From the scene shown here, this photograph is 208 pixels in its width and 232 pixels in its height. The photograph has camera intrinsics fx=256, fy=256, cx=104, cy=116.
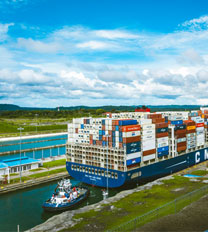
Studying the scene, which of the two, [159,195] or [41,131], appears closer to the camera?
[159,195]

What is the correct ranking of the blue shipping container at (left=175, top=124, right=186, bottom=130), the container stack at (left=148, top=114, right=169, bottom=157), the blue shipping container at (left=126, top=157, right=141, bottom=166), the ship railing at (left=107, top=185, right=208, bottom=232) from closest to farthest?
the ship railing at (left=107, top=185, right=208, bottom=232)
the blue shipping container at (left=126, top=157, right=141, bottom=166)
the container stack at (left=148, top=114, right=169, bottom=157)
the blue shipping container at (left=175, top=124, right=186, bottom=130)

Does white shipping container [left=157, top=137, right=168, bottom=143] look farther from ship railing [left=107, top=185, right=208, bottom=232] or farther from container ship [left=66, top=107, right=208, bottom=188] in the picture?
ship railing [left=107, top=185, right=208, bottom=232]

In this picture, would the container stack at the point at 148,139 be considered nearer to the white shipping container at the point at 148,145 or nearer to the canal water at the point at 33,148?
the white shipping container at the point at 148,145

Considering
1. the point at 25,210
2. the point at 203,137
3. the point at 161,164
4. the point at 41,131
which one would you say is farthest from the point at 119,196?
the point at 41,131

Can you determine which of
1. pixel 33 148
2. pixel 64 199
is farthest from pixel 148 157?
pixel 33 148

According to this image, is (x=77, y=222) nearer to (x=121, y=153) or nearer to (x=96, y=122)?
(x=121, y=153)

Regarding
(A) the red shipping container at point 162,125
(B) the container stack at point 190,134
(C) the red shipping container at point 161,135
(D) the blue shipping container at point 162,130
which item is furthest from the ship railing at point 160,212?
(B) the container stack at point 190,134

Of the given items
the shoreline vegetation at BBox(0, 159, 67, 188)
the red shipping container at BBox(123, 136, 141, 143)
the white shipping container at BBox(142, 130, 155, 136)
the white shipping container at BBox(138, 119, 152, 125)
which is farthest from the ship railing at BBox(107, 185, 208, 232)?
the shoreline vegetation at BBox(0, 159, 67, 188)
